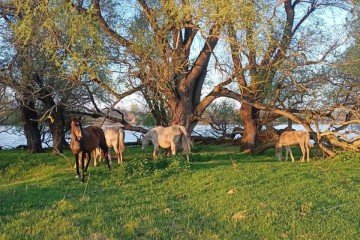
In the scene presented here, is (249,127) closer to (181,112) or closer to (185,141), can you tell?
(181,112)

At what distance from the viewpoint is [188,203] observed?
8891mm

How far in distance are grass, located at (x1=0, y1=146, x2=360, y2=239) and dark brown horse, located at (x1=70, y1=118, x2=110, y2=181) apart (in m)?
0.57

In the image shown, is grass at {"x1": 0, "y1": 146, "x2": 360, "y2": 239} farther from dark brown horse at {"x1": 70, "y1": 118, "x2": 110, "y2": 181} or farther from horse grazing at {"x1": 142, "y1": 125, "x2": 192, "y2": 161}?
horse grazing at {"x1": 142, "y1": 125, "x2": 192, "y2": 161}

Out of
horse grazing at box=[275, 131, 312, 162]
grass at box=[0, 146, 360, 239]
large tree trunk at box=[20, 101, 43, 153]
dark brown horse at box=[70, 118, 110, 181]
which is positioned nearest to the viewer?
grass at box=[0, 146, 360, 239]

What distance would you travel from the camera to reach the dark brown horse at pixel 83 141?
12836 mm

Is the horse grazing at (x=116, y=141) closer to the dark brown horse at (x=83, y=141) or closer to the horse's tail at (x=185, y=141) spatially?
the dark brown horse at (x=83, y=141)

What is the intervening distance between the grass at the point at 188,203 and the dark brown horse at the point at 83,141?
0.57m

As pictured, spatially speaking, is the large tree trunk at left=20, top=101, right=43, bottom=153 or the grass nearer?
the grass

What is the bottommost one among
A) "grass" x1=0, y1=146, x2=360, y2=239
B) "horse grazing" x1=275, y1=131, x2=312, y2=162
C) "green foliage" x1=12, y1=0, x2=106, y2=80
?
"grass" x1=0, y1=146, x2=360, y2=239

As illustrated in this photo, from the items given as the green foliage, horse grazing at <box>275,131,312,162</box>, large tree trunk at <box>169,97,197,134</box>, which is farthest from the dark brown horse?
horse grazing at <box>275,131,312,162</box>

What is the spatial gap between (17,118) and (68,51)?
545 inches

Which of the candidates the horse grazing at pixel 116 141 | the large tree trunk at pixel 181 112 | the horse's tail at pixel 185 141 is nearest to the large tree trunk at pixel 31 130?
the horse grazing at pixel 116 141

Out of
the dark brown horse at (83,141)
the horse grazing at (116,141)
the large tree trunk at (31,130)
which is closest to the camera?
the dark brown horse at (83,141)

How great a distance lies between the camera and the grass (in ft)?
22.3
